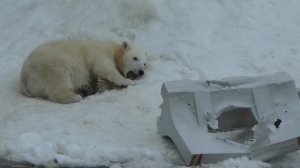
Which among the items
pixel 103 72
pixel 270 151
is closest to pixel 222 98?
pixel 270 151

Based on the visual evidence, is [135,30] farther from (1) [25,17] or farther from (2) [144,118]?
(2) [144,118]

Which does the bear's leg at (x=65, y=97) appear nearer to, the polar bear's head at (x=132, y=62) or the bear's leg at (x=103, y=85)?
the bear's leg at (x=103, y=85)

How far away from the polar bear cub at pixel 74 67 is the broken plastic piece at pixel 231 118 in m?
1.74

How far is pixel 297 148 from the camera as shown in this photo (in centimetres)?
499

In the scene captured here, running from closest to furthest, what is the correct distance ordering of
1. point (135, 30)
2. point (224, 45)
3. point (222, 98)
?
1. point (222, 98)
2. point (224, 45)
3. point (135, 30)

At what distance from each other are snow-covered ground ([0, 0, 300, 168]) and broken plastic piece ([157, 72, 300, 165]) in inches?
5.8

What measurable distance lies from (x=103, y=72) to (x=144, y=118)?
1495 mm

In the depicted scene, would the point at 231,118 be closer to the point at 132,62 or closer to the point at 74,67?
the point at 132,62

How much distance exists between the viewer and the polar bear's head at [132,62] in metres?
7.33

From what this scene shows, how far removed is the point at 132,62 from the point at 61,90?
1.17 m

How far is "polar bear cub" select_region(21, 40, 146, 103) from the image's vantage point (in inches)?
269

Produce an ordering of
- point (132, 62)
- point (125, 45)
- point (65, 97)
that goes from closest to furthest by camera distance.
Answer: point (65, 97) < point (132, 62) < point (125, 45)

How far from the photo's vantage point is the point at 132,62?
7.54 m

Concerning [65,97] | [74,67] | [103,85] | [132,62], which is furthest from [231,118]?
[74,67]
